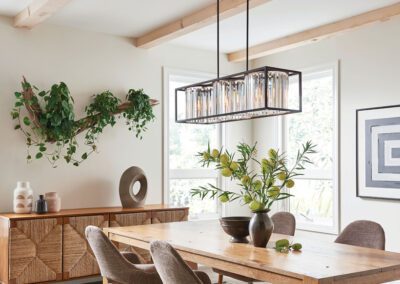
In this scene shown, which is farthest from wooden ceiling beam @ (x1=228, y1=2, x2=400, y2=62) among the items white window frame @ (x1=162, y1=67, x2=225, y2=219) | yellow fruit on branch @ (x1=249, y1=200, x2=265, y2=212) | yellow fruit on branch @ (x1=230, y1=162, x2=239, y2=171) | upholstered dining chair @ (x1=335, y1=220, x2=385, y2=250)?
yellow fruit on branch @ (x1=249, y1=200, x2=265, y2=212)

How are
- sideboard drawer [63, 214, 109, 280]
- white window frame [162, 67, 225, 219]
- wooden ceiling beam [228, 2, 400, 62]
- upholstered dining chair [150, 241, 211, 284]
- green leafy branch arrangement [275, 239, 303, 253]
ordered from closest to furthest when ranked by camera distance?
upholstered dining chair [150, 241, 211, 284] → green leafy branch arrangement [275, 239, 303, 253] → wooden ceiling beam [228, 2, 400, 62] → sideboard drawer [63, 214, 109, 280] → white window frame [162, 67, 225, 219]

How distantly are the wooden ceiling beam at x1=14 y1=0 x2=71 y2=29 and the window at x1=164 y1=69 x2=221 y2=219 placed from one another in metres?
1.58

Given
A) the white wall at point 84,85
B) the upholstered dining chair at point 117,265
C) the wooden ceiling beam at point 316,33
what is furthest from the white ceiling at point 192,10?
the upholstered dining chair at point 117,265

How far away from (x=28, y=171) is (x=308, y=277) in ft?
10.4

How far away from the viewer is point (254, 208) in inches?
117

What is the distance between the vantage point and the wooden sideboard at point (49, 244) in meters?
4.12

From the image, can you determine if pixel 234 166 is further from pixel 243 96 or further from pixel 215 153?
pixel 243 96

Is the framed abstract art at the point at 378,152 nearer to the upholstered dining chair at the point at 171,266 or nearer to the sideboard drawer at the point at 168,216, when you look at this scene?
the sideboard drawer at the point at 168,216

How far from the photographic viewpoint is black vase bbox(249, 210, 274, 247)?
2.98m

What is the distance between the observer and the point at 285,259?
2.61 m

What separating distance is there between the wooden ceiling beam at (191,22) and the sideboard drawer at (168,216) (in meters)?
1.65

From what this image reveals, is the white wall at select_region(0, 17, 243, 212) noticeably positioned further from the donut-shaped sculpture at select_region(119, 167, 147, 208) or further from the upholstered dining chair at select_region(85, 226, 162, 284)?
the upholstered dining chair at select_region(85, 226, 162, 284)

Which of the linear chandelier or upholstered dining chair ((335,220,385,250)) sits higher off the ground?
the linear chandelier

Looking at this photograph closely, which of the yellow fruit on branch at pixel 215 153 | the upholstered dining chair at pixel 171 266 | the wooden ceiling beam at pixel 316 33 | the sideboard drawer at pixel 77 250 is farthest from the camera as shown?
the sideboard drawer at pixel 77 250
